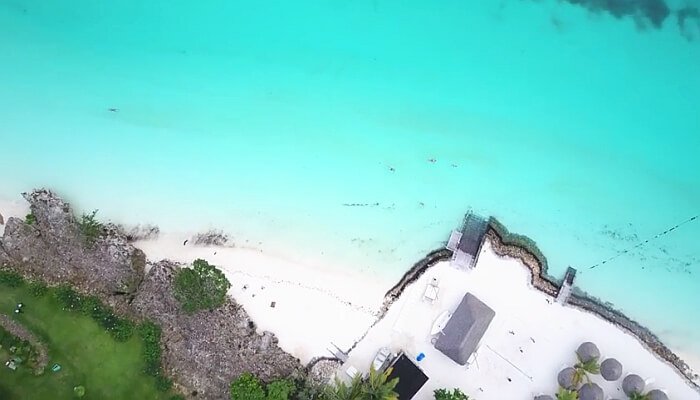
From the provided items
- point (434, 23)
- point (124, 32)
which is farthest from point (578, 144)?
point (124, 32)

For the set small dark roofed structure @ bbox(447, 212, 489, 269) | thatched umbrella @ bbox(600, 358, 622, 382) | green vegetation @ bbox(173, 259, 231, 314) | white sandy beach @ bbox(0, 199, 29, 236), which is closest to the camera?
green vegetation @ bbox(173, 259, 231, 314)

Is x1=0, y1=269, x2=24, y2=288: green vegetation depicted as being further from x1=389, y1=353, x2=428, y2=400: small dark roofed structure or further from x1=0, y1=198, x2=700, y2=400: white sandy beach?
x1=389, y1=353, x2=428, y2=400: small dark roofed structure

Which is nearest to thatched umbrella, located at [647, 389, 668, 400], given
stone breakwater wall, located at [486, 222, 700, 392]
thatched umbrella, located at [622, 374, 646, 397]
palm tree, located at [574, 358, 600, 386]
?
thatched umbrella, located at [622, 374, 646, 397]

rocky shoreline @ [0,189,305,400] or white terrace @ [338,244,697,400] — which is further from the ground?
white terrace @ [338,244,697,400]

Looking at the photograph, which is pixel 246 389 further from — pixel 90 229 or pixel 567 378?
pixel 567 378

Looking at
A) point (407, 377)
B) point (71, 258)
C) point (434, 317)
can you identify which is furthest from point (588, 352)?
point (71, 258)

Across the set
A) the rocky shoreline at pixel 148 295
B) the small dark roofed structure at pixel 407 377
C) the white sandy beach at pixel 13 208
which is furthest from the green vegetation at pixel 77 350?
the small dark roofed structure at pixel 407 377

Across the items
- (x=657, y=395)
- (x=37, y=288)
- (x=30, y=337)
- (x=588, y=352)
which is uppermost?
(x=657, y=395)
